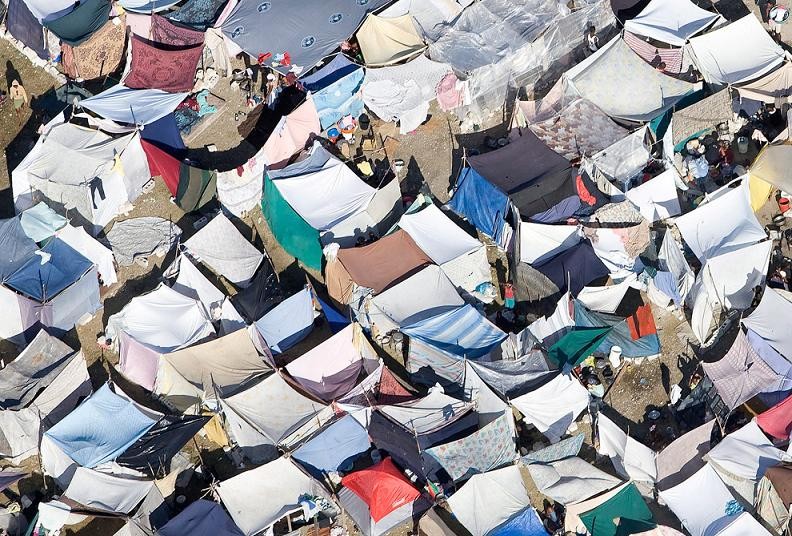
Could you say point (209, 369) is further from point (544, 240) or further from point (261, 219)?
point (544, 240)

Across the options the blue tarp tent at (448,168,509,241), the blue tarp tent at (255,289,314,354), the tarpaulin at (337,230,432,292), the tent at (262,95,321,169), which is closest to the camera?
the blue tarp tent at (255,289,314,354)

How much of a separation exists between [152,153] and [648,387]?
17.0 metres

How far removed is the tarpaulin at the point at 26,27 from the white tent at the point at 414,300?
16980 millimetres

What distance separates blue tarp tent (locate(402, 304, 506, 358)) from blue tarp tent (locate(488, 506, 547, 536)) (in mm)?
5018

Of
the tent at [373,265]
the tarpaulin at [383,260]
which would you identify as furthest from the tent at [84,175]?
the tarpaulin at [383,260]

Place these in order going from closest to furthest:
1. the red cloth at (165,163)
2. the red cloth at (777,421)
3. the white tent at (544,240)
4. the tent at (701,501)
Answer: the tent at (701,501), the red cloth at (777,421), the white tent at (544,240), the red cloth at (165,163)

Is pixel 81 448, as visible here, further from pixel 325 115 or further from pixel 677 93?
pixel 677 93

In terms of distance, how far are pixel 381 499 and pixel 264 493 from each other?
10.1 ft

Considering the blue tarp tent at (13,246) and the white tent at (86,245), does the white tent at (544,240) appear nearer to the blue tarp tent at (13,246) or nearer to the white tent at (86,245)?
the white tent at (86,245)

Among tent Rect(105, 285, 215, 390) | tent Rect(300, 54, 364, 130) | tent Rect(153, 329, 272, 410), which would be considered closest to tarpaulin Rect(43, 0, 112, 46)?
tent Rect(300, 54, 364, 130)

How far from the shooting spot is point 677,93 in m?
40.8

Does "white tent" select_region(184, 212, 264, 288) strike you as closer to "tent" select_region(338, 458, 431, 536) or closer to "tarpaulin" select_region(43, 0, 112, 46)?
"tent" select_region(338, 458, 431, 536)

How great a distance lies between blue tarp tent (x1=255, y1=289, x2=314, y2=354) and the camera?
35812 millimetres

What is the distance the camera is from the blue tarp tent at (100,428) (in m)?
33.3
